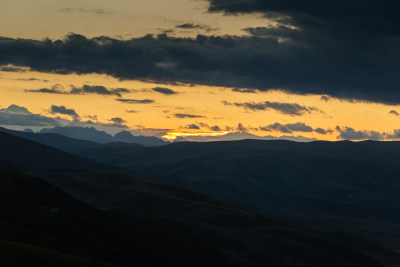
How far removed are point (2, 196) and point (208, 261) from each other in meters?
72.8

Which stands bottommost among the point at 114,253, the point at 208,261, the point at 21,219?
the point at 208,261

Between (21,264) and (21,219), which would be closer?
(21,264)

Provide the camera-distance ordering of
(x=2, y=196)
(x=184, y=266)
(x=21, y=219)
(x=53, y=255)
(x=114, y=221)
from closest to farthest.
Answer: (x=53, y=255) < (x=21, y=219) < (x=2, y=196) < (x=184, y=266) < (x=114, y=221)

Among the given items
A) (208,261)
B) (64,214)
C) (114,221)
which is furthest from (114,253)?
(208,261)

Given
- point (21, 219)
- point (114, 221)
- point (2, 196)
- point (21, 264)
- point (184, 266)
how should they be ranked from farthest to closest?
point (114, 221) → point (184, 266) → point (2, 196) → point (21, 219) → point (21, 264)

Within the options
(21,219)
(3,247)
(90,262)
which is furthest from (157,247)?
(3,247)

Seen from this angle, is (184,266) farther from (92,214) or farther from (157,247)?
(92,214)

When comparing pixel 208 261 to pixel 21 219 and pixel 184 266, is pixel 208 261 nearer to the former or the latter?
pixel 184 266

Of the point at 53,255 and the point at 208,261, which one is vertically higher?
the point at 53,255

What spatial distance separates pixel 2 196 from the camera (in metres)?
163

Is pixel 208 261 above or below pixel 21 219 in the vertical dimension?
below

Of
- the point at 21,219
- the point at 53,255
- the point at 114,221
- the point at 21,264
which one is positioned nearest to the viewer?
the point at 21,264

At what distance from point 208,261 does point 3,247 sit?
10347 centimetres

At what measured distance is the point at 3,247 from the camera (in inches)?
4035
